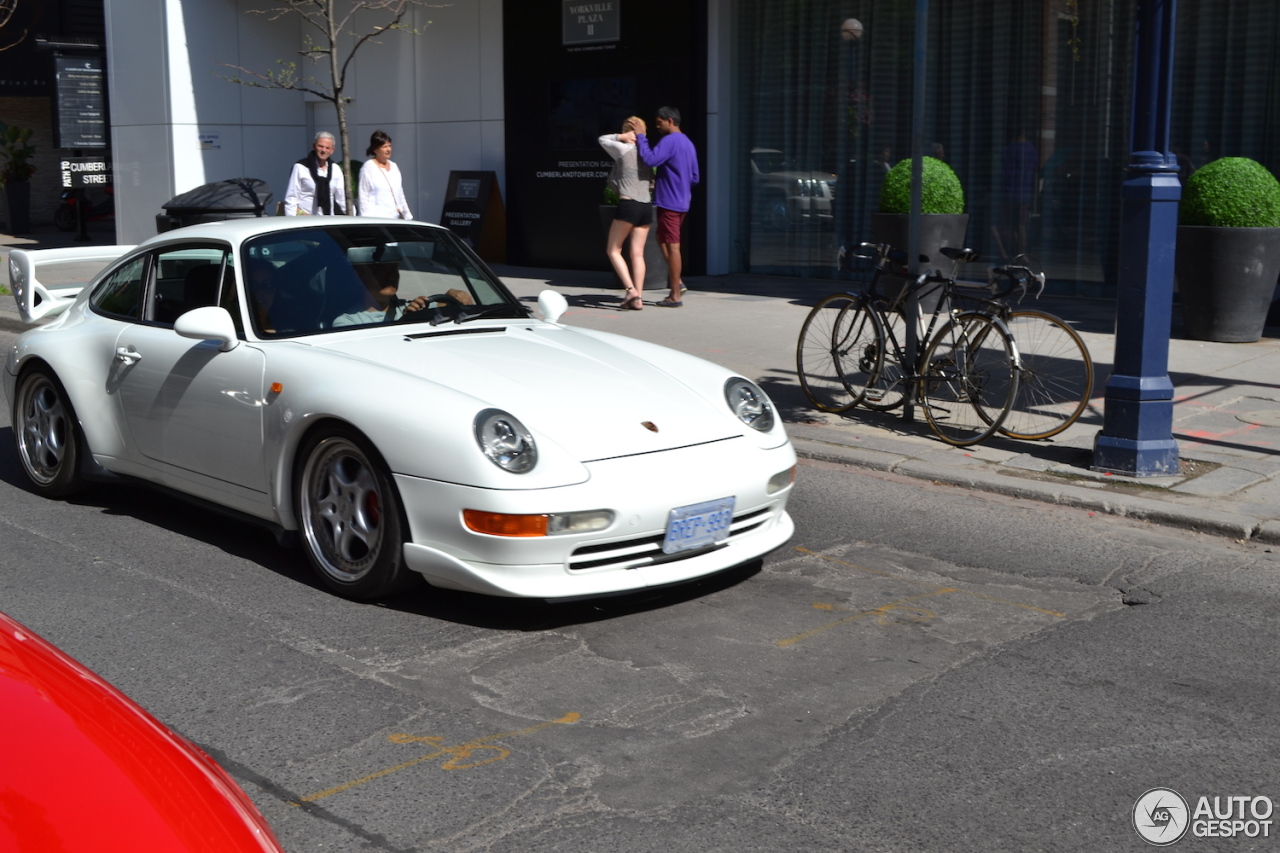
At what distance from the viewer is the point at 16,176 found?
26.1 meters

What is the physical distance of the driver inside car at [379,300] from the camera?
5.79 metres

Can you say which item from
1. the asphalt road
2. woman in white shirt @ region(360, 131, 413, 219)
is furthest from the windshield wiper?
woman in white shirt @ region(360, 131, 413, 219)

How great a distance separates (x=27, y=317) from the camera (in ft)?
25.3

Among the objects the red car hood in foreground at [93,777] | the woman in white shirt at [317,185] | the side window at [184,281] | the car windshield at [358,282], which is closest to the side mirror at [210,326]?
the car windshield at [358,282]

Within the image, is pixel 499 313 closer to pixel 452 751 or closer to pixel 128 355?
pixel 128 355

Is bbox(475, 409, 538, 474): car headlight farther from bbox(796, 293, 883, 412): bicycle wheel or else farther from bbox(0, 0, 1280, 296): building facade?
bbox(0, 0, 1280, 296): building facade

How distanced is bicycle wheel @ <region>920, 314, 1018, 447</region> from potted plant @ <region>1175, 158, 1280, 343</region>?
3.63 meters

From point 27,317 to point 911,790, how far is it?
612 cm

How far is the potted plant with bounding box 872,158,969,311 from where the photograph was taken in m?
12.5

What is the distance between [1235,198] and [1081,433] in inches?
150

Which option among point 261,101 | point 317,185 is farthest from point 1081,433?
point 261,101

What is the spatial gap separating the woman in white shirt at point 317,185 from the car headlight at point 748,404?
23.3 ft

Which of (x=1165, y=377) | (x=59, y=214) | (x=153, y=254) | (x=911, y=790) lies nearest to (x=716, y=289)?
(x=1165, y=377)

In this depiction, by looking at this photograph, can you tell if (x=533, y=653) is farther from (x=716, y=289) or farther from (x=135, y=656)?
(x=716, y=289)
